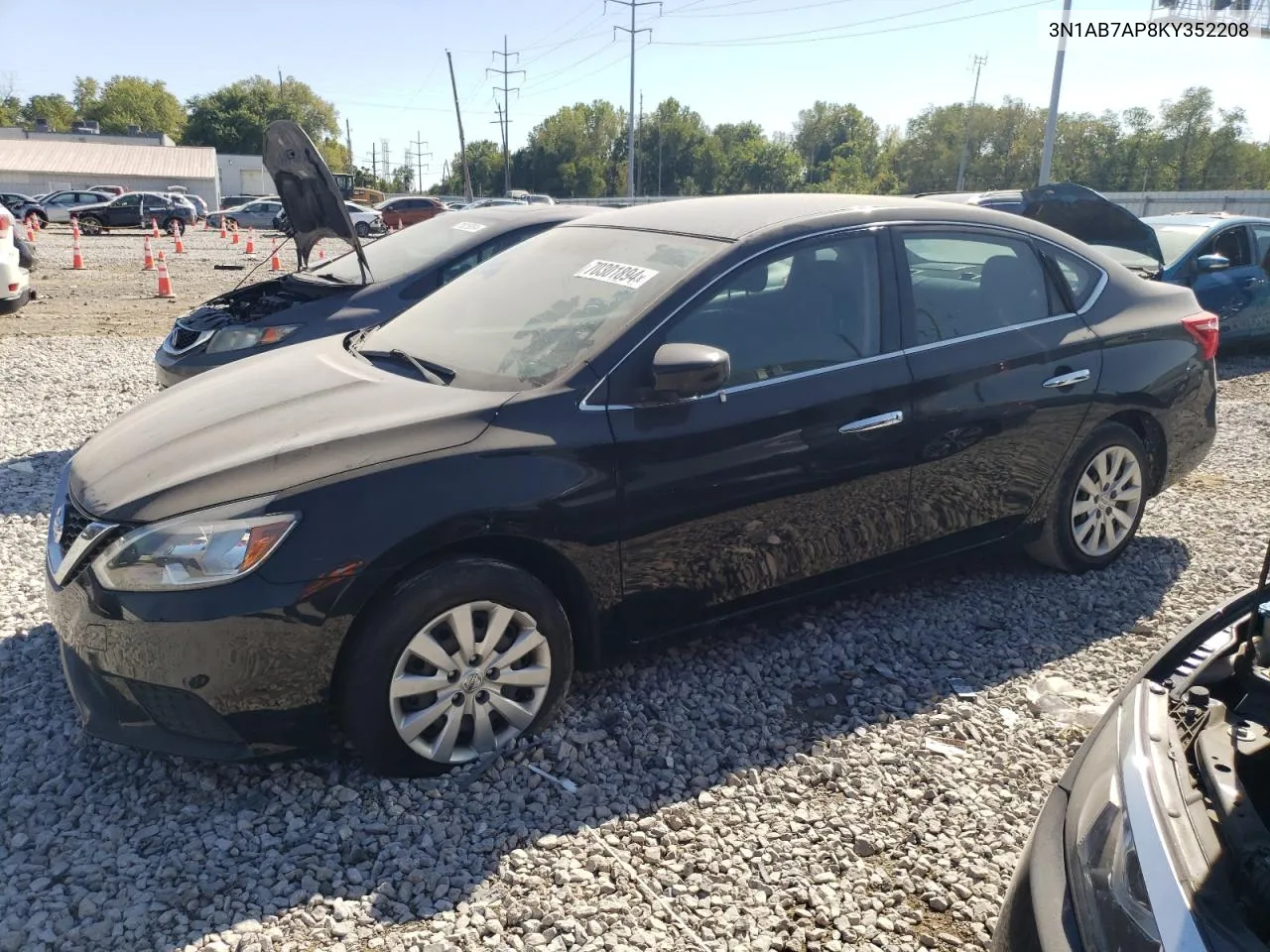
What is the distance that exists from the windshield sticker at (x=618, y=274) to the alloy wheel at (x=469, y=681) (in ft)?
4.35

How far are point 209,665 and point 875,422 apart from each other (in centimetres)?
244

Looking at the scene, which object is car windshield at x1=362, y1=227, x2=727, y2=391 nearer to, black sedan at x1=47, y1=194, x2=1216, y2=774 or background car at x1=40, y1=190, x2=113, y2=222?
black sedan at x1=47, y1=194, x2=1216, y2=774

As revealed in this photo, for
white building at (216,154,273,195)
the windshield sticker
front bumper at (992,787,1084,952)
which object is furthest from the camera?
white building at (216,154,273,195)

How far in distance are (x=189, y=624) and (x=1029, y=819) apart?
8.33 ft

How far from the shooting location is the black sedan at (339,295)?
5.98 metres

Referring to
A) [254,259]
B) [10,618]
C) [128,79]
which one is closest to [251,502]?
[10,618]

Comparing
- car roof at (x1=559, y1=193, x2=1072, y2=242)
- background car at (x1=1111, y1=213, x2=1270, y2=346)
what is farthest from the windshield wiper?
background car at (x1=1111, y1=213, x2=1270, y2=346)

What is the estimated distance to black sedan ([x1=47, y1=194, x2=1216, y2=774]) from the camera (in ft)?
8.99

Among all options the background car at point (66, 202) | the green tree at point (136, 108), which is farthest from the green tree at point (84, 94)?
the background car at point (66, 202)

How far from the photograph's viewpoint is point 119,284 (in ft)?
56.4

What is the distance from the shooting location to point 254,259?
23.5 m

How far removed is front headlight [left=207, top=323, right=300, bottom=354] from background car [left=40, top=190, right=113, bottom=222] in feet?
121

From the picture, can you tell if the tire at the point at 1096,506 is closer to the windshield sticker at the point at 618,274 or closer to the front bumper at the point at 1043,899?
the windshield sticker at the point at 618,274

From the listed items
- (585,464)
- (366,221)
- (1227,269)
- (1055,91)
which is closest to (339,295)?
(585,464)
